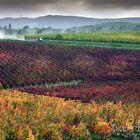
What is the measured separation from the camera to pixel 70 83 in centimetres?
7181

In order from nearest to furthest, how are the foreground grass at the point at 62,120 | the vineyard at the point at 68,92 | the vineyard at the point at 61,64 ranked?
the foreground grass at the point at 62,120 < the vineyard at the point at 68,92 < the vineyard at the point at 61,64

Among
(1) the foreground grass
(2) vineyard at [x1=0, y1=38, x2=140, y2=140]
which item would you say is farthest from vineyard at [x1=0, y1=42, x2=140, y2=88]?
(1) the foreground grass

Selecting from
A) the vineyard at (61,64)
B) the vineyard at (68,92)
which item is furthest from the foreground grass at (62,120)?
the vineyard at (61,64)

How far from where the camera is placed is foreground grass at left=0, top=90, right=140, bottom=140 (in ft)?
115

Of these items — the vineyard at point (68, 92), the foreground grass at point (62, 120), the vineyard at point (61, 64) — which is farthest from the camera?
the vineyard at point (61, 64)

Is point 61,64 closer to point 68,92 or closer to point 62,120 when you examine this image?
point 68,92

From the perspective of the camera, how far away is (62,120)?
38031 millimetres

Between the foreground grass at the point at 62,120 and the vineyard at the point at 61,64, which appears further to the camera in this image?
the vineyard at the point at 61,64

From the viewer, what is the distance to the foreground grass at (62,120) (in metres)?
34.9

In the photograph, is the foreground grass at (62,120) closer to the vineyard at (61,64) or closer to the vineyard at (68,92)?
the vineyard at (68,92)

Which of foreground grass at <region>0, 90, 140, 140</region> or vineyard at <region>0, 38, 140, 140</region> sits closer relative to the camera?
foreground grass at <region>0, 90, 140, 140</region>

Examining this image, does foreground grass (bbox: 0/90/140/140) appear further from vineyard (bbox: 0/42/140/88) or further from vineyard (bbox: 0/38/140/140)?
vineyard (bbox: 0/42/140/88)

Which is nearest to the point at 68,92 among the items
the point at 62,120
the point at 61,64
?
the point at 62,120

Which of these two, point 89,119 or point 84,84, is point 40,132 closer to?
point 89,119
